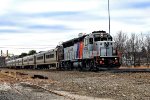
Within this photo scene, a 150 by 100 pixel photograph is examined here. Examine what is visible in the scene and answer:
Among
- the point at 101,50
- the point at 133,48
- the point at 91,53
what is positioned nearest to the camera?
the point at 101,50

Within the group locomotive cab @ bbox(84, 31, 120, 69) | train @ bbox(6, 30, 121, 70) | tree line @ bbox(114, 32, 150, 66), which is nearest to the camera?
locomotive cab @ bbox(84, 31, 120, 69)

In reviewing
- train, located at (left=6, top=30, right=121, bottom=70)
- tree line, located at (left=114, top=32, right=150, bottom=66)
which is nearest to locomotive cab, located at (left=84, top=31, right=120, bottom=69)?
train, located at (left=6, top=30, right=121, bottom=70)

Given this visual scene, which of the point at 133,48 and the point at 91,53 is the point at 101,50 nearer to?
the point at 91,53

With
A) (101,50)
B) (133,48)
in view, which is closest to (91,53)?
(101,50)

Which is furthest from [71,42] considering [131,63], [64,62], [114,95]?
[114,95]

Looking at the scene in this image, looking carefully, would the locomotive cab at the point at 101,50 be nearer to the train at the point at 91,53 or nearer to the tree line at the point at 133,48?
the train at the point at 91,53

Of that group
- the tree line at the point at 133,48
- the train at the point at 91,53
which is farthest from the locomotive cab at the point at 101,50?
the tree line at the point at 133,48

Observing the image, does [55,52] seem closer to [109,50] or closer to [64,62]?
[64,62]

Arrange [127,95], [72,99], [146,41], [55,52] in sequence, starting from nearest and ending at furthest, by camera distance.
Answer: [72,99] → [127,95] → [55,52] → [146,41]

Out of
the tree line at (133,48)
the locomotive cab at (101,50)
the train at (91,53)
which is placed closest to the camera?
the locomotive cab at (101,50)

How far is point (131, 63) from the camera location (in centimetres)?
6862

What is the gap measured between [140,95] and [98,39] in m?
22.8

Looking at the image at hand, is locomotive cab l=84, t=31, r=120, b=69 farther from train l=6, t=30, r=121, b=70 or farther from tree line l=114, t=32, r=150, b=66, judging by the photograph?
tree line l=114, t=32, r=150, b=66

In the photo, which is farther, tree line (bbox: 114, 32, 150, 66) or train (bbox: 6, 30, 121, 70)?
tree line (bbox: 114, 32, 150, 66)
